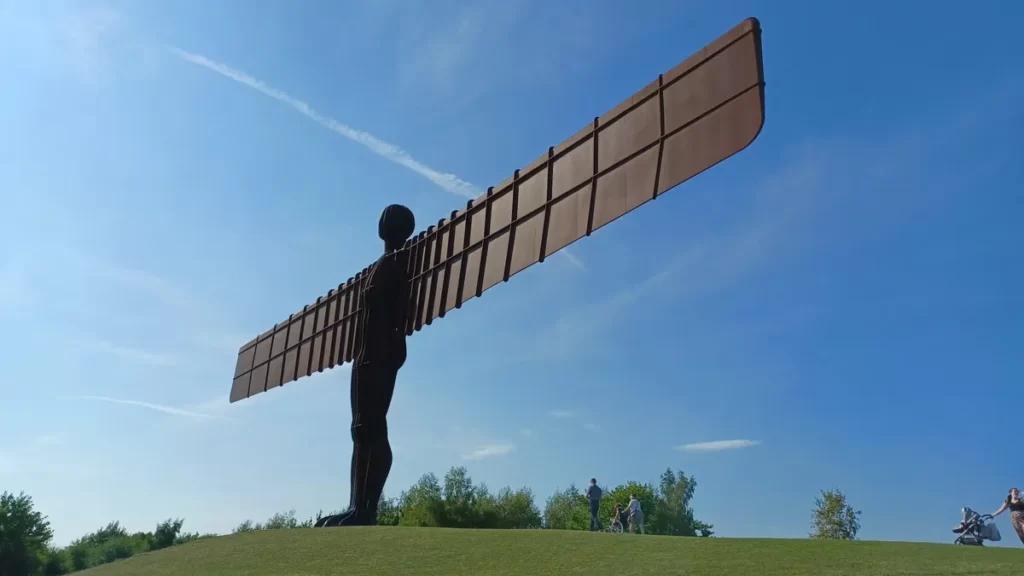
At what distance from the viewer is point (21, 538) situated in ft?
56.2

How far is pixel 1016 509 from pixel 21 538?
2083 cm

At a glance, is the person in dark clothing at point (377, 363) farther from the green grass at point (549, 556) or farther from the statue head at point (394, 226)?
the green grass at point (549, 556)

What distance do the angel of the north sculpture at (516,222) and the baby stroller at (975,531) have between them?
8.72 metres

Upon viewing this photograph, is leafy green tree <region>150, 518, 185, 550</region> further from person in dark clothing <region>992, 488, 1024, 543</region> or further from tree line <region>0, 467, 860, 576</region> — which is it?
person in dark clothing <region>992, 488, 1024, 543</region>

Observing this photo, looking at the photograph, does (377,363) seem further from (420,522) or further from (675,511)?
(675,511)

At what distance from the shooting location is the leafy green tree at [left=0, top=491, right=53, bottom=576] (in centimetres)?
1595

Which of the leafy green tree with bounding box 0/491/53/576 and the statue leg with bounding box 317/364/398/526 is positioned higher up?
the statue leg with bounding box 317/364/398/526

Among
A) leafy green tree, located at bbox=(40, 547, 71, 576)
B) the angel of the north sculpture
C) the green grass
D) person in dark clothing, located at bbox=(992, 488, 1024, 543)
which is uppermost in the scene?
the angel of the north sculpture

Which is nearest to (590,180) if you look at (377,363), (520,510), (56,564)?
(377,363)

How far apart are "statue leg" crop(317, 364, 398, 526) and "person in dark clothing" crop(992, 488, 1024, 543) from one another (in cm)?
1040

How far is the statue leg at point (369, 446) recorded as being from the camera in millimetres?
12016

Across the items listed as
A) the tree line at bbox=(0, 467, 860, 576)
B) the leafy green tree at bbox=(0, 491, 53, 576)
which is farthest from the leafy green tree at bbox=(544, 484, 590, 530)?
the leafy green tree at bbox=(0, 491, 53, 576)

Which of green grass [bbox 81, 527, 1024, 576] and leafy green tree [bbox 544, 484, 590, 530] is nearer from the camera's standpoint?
green grass [bbox 81, 527, 1024, 576]

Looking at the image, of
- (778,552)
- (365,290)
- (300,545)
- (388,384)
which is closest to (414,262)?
(365,290)
